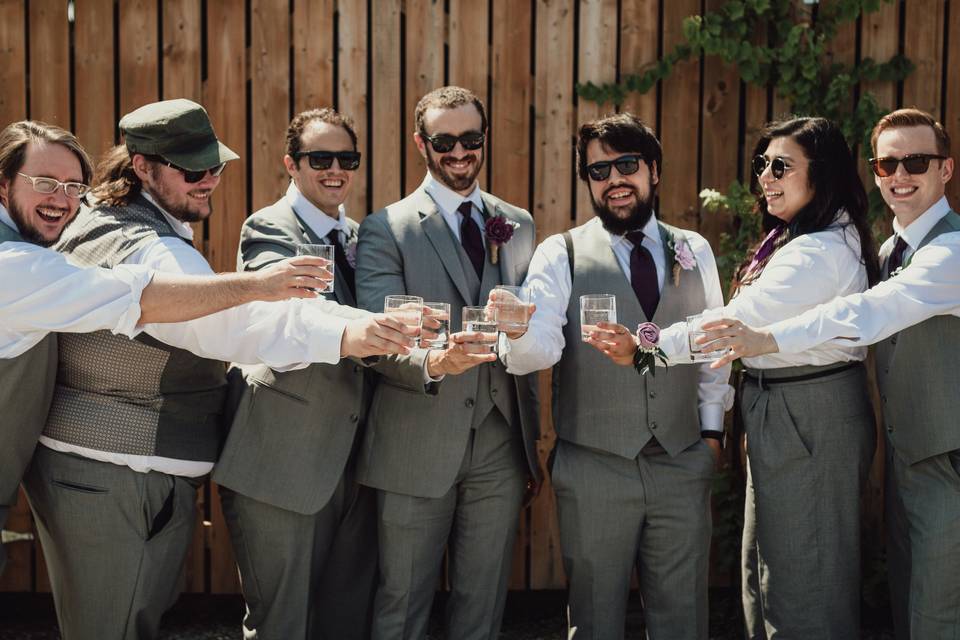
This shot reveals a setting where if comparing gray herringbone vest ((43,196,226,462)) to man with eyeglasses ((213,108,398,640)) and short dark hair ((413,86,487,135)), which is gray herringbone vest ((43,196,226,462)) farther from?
short dark hair ((413,86,487,135))

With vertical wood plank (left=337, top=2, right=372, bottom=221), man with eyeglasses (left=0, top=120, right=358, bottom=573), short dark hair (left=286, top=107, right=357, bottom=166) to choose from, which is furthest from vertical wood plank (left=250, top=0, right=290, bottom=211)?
man with eyeglasses (left=0, top=120, right=358, bottom=573)

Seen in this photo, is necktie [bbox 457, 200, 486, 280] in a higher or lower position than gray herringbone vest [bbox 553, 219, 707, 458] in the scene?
higher

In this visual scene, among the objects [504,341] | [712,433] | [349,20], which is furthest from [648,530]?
[349,20]

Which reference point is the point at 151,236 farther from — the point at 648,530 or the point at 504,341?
the point at 648,530

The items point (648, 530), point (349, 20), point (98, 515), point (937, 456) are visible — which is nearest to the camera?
point (98, 515)

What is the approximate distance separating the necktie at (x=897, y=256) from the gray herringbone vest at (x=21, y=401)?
9.68 ft

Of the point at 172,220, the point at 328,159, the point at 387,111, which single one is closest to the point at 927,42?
the point at 387,111

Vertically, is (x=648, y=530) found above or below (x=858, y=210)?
below

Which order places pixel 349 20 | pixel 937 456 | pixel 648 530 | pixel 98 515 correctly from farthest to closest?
pixel 349 20, pixel 648 530, pixel 937 456, pixel 98 515

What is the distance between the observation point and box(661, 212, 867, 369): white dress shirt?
142 inches

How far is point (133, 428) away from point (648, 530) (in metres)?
1.89

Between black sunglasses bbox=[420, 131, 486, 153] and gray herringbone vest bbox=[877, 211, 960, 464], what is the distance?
170cm

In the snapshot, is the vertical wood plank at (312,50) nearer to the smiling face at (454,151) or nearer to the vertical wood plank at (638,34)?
the smiling face at (454,151)

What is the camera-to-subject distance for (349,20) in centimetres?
488
